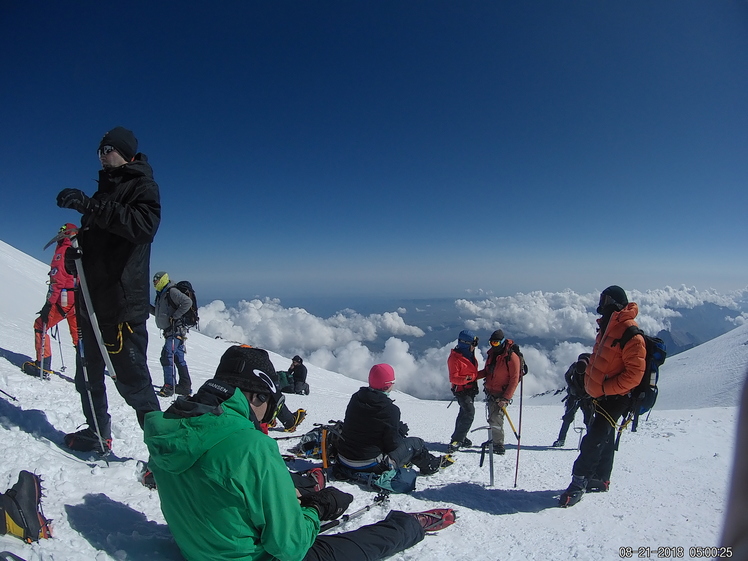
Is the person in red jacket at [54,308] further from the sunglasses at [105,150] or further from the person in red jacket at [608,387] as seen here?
the person in red jacket at [608,387]

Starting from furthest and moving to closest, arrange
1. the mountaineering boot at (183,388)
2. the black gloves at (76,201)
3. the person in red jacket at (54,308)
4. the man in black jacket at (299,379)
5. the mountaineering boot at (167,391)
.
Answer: the man in black jacket at (299,379), the mountaineering boot at (183,388), the mountaineering boot at (167,391), the person in red jacket at (54,308), the black gloves at (76,201)

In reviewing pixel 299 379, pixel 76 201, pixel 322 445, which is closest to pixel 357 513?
pixel 322 445

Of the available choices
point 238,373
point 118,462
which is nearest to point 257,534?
point 238,373

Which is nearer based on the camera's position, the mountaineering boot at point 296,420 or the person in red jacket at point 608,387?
the person in red jacket at point 608,387

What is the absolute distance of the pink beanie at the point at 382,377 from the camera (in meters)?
4.62

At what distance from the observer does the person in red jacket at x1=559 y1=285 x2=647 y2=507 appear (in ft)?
14.2

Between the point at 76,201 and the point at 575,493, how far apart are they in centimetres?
574

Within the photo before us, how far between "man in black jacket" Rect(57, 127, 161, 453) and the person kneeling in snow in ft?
6.99

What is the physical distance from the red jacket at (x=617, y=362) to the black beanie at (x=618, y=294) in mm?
78

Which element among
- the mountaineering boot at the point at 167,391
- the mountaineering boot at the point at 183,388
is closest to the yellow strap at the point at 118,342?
the mountaineering boot at the point at 167,391

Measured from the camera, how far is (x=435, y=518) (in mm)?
3588

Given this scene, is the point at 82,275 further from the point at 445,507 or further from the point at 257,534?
the point at 445,507

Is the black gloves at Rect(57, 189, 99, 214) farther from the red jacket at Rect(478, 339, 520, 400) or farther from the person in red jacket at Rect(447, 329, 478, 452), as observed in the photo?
the red jacket at Rect(478, 339, 520, 400)

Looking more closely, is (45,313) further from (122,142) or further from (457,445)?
(457,445)
